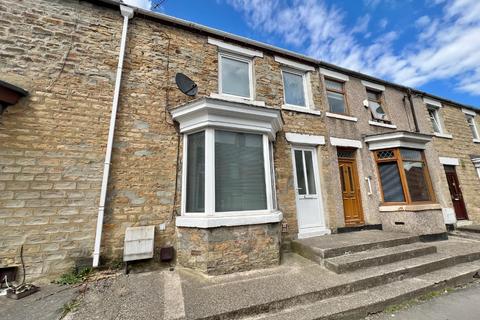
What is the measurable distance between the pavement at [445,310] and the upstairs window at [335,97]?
5.89m

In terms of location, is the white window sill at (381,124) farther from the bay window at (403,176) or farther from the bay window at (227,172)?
the bay window at (227,172)

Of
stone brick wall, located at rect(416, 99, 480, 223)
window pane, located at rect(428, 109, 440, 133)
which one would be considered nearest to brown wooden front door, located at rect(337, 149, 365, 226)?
stone brick wall, located at rect(416, 99, 480, 223)

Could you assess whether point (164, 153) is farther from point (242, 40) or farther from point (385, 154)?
point (385, 154)

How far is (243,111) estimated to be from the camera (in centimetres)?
485

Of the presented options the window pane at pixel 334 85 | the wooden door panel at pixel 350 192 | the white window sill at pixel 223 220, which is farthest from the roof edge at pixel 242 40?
the white window sill at pixel 223 220

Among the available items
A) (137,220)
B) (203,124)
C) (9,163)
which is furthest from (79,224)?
(203,124)

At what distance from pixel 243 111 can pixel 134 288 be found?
3.99 meters

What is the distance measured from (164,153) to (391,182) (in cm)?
729

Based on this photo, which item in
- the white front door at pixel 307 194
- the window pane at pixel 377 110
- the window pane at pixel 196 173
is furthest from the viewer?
the window pane at pixel 377 110

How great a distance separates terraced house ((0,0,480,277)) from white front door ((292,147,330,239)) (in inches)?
1.5

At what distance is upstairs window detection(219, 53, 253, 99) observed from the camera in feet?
21.0

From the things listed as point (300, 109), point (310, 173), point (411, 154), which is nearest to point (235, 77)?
point (300, 109)

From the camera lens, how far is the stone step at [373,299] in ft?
9.97

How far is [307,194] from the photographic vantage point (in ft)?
21.6
